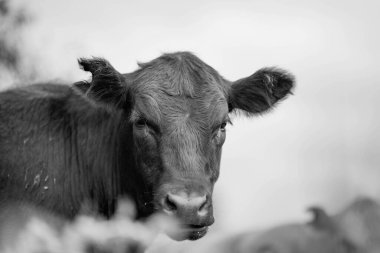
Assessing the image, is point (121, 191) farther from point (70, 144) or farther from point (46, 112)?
point (46, 112)

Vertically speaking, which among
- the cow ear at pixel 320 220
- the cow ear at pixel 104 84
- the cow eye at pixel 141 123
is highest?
the cow ear at pixel 320 220

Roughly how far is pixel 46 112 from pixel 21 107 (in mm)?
257

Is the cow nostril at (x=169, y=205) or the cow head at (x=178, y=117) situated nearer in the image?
the cow nostril at (x=169, y=205)

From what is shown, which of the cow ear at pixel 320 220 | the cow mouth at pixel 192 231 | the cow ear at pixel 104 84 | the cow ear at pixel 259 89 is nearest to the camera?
the cow ear at pixel 320 220

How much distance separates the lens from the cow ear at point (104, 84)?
5.60 meters

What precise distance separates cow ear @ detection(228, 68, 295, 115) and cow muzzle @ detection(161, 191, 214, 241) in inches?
74.6

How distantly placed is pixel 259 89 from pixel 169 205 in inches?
86.9

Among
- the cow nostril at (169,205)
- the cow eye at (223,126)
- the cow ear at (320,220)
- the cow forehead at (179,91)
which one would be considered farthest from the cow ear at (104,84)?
the cow ear at (320,220)

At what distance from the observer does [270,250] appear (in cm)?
131

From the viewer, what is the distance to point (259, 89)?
623cm

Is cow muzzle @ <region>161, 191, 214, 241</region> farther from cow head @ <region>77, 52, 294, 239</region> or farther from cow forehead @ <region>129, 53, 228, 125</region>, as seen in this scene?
cow forehead @ <region>129, 53, 228, 125</region>

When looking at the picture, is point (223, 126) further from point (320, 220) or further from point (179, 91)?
point (320, 220)

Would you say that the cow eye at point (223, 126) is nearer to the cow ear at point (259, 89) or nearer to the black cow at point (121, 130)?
the black cow at point (121, 130)

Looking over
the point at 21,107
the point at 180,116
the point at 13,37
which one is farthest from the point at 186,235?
the point at 13,37
